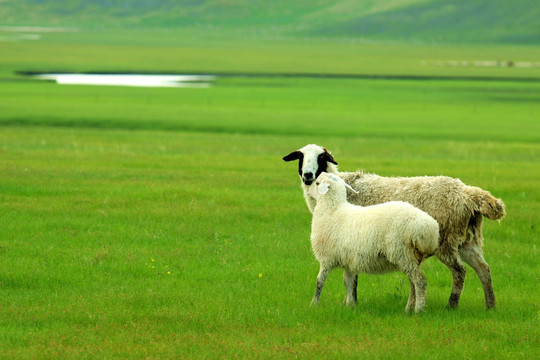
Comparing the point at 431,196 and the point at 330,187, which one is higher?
the point at 330,187

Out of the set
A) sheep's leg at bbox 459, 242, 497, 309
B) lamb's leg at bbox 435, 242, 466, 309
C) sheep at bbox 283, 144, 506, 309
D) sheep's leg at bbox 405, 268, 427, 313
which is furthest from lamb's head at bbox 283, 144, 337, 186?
sheep's leg at bbox 405, 268, 427, 313

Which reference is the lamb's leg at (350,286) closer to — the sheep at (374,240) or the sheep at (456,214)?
the sheep at (374,240)

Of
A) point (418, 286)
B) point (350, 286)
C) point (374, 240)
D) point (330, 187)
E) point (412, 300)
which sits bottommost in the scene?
point (412, 300)

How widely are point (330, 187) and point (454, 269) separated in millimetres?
1967

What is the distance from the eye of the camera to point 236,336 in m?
8.74

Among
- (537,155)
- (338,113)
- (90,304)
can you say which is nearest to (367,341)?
(90,304)

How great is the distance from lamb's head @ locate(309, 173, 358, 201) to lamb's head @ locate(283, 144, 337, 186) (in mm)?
552

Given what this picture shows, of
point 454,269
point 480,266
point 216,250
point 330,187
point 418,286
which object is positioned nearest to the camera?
point 418,286

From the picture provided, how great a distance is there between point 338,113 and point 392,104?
998 centimetres

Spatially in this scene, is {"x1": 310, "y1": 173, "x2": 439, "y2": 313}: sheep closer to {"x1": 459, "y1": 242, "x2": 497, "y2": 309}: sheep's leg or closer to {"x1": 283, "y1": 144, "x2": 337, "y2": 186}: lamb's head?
{"x1": 283, "y1": 144, "x2": 337, "y2": 186}: lamb's head

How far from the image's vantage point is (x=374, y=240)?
9.42 metres

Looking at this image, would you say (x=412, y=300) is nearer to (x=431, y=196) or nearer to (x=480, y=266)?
(x=480, y=266)

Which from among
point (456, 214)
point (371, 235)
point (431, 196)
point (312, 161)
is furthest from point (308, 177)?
point (456, 214)

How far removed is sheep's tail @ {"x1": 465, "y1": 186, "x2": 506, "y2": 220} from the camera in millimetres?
9852
